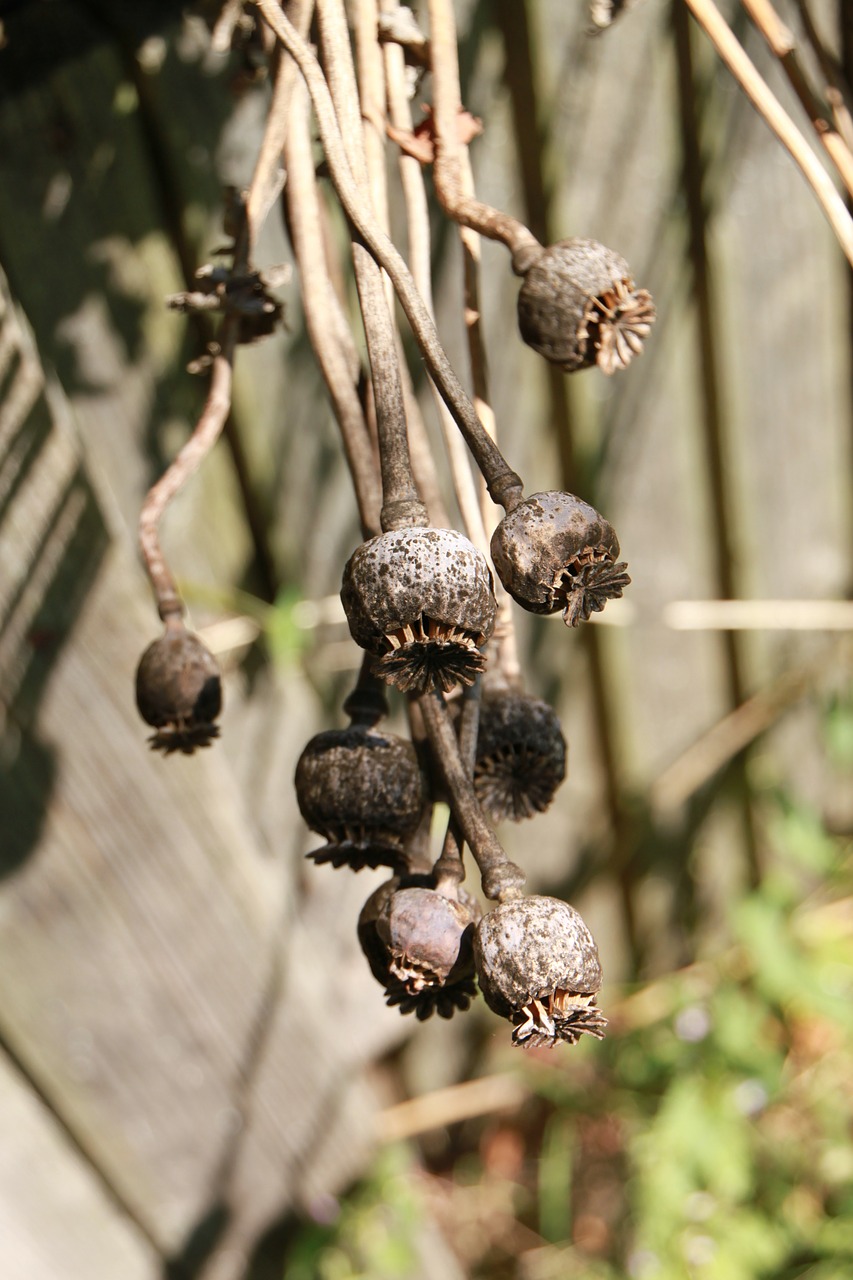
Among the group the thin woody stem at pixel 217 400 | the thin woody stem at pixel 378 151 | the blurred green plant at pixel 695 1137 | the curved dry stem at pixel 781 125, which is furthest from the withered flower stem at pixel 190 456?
the blurred green plant at pixel 695 1137

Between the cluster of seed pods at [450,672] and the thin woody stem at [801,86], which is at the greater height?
the thin woody stem at [801,86]

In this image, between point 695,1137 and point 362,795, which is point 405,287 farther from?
point 695,1137

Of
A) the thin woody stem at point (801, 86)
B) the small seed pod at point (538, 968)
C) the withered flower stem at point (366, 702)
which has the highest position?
the thin woody stem at point (801, 86)

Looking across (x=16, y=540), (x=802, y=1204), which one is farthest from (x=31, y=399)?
(x=802, y=1204)

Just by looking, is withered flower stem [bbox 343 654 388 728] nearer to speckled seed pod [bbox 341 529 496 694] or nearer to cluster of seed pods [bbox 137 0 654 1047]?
cluster of seed pods [bbox 137 0 654 1047]

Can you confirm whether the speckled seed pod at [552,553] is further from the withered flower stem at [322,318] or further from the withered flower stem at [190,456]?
the withered flower stem at [190,456]

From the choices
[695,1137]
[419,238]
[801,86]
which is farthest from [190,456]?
[695,1137]

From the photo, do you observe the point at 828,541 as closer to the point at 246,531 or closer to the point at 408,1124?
the point at 246,531
